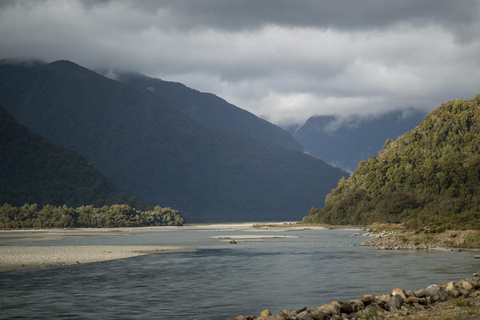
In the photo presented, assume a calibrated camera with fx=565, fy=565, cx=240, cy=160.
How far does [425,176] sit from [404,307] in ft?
427

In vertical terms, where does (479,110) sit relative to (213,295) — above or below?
above

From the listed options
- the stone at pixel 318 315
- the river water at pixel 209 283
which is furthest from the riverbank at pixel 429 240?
the stone at pixel 318 315

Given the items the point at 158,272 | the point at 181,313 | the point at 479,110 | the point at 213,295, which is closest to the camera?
the point at 181,313

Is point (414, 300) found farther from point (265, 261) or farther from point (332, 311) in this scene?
point (265, 261)

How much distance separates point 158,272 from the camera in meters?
57.5

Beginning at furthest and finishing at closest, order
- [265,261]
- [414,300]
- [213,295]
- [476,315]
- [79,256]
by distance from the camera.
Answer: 1. [79,256]
2. [265,261]
3. [213,295]
4. [414,300]
5. [476,315]

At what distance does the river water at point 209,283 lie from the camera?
3681cm

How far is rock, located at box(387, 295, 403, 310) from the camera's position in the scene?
1218 inches

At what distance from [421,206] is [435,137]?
3325 centimetres

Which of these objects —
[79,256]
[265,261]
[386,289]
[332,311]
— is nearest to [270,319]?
[332,311]

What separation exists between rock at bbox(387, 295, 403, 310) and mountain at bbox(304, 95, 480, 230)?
8709cm

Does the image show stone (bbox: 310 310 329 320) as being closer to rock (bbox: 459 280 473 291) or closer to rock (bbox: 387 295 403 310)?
rock (bbox: 387 295 403 310)

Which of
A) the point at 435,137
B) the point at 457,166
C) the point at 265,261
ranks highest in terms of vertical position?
the point at 435,137

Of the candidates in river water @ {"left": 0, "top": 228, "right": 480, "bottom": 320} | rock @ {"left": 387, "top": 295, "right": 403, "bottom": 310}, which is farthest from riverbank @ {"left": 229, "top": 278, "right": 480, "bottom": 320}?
river water @ {"left": 0, "top": 228, "right": 480, "bottom": 320}
